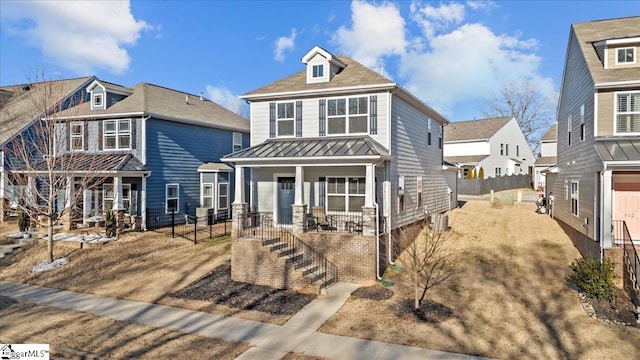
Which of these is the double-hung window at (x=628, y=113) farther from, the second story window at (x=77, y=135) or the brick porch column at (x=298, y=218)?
the second story window at (x=77, y=135)

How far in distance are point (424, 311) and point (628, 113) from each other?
10.0m

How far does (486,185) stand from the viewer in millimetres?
37031

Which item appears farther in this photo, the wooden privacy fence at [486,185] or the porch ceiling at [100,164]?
the wooden privacy fence at [486,185]

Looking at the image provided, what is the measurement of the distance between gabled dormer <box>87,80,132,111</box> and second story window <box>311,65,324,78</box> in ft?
40.8

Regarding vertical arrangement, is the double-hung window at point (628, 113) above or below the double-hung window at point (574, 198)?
above

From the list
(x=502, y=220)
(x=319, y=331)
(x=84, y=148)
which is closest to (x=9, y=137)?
(x=84, y=148)

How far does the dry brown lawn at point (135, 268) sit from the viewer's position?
42.3ft

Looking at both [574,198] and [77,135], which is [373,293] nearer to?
[574,198]

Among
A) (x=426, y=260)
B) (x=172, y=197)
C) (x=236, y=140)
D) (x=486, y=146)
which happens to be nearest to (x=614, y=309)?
(x=426, y=260)

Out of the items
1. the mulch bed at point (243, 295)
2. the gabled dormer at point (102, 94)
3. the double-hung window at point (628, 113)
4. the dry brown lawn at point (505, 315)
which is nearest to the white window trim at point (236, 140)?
the gabled dormer at point (102, 94)

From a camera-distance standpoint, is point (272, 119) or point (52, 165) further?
point (272, 119)

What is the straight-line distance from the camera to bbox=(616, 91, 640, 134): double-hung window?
541 inches

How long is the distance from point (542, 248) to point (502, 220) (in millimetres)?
5127

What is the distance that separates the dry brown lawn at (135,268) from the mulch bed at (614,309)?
26.7 ft
